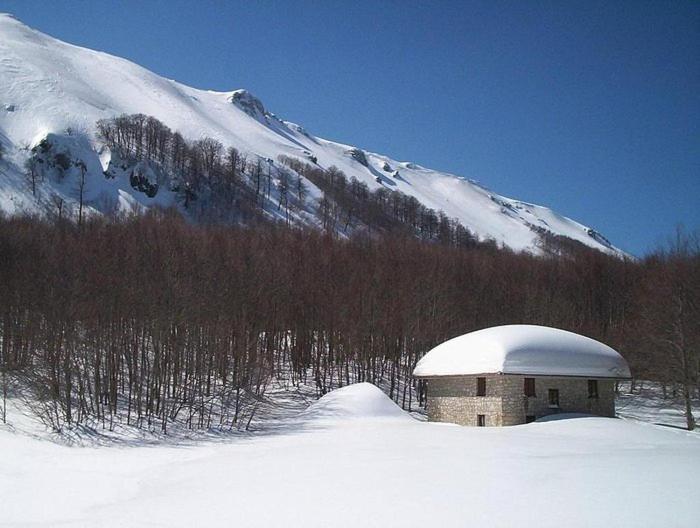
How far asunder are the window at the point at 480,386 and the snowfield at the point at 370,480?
3616mm

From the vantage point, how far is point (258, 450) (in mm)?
20797

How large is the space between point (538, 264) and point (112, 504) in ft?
163

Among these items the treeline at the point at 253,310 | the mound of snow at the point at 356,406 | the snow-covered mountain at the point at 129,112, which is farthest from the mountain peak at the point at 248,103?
the mound of snow at the point at 356,406

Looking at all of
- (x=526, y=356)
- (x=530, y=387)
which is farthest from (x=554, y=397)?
(x=526, y=356)

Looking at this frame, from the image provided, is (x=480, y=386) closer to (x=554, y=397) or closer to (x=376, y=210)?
(x=554, y=397)

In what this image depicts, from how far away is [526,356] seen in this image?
89.8 ft

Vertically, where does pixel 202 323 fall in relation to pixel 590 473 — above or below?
above

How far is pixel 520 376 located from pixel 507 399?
1.15m

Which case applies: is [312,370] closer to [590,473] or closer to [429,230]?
[590,473]

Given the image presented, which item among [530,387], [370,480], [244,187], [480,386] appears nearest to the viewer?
[370,480]

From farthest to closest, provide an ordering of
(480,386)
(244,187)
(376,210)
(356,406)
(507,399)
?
(376,210) → (244,187) → (356,406) → (480,386) → (507,399)

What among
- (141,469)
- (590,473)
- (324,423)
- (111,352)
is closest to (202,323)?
(111,352)

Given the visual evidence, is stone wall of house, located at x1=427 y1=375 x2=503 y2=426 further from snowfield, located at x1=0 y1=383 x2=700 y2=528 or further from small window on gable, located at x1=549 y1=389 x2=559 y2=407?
snowfield, located at x1=0 y1=383 x2=700 y2=528

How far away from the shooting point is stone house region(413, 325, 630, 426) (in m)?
27.3
